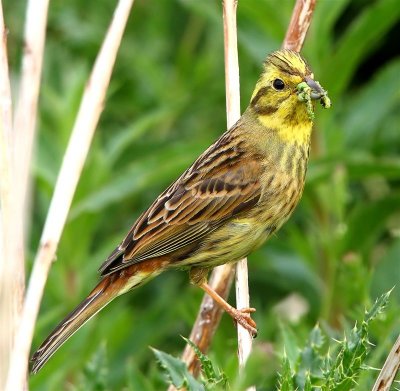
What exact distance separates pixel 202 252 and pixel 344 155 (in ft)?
3.16

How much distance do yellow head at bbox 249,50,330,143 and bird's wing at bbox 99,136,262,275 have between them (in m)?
0.18

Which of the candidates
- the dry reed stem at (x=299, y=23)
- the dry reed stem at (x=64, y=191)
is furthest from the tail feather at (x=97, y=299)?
the dry reed stem at (x=299, y=23)

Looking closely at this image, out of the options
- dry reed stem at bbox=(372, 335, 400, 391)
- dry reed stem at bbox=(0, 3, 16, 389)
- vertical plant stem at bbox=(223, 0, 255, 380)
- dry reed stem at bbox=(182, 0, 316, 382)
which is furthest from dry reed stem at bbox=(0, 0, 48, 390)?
dry reed stem at bbox=(372, 335, 400, 391)

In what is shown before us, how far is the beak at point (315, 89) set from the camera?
3.91 metres

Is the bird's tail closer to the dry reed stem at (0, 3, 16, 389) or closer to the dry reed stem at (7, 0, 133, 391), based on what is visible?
the dry reed stem at (0, 3, 16, 389)

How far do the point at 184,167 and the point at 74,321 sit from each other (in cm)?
115

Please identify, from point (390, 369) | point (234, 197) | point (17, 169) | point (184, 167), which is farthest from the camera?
point (184, 167)

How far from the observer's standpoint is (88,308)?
13.1 ft

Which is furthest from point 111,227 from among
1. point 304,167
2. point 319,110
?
point 304,167

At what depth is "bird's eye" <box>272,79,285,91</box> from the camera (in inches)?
162

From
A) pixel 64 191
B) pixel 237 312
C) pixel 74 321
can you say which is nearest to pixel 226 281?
pixel 237 312

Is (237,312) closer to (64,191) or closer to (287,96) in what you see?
(287,96)

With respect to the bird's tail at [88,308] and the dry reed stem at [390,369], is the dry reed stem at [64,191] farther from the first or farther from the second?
the dry reed stem at [390,369]

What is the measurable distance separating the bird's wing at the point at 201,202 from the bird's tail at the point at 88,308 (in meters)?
0.11
